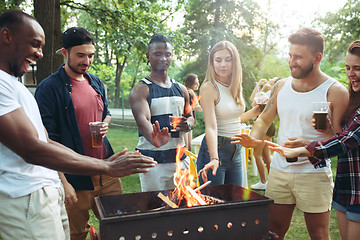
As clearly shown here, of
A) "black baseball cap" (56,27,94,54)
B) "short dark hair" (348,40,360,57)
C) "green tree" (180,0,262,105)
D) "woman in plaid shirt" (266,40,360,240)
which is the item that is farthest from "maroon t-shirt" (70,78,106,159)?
"green tree" (180,0,262,105)

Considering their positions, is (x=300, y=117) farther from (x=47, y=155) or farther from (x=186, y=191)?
(x=47, y=155)

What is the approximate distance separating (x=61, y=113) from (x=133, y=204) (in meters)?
1.16

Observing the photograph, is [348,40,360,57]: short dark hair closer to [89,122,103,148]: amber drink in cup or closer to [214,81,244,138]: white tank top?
[214,81,244,138]: white tank top

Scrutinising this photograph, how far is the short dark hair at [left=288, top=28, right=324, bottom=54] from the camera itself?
2.57m

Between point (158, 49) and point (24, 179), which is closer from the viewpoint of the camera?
point (24, 179)

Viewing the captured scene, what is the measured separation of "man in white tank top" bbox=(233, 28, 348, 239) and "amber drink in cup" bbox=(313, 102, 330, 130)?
0.36 feet

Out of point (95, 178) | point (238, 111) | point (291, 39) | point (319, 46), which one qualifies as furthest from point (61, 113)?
point (319, 46)

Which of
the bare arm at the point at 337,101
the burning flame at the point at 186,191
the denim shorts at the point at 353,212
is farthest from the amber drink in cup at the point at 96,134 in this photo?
the denim shorts at the point at 353,212

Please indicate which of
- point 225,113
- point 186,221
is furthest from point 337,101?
point 186,221

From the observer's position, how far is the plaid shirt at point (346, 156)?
226 centimetres

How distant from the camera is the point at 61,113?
9.61ft

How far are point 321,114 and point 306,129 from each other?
0.25m

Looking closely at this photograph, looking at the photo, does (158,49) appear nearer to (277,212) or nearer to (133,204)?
(133,204)

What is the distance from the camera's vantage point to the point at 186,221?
82.6 inches
